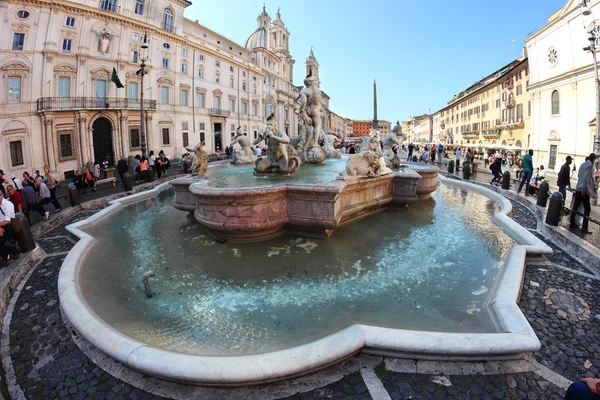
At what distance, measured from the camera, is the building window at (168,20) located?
28.9 m

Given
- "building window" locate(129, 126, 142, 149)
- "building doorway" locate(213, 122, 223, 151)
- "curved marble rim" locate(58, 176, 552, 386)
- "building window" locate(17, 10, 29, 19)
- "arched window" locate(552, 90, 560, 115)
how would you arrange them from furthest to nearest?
1. "building doorway" locate(213, 122, 223, 151)
2. "building window" locate(129, 126, 142, 149)
3. "arched window" locate(552, 90, 560, 115)
4. "building window" locate(17, 10, 29, 19)
5. "curved marble rim" locate(58, 176, 552, 386)

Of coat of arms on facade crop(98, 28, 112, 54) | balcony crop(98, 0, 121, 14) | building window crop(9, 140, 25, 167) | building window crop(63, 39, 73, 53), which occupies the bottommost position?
building window crop(9, 140, 25, 167)

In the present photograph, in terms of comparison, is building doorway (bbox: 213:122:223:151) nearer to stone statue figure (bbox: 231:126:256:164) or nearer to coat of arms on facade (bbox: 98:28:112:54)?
coat of arms on facade (bbox: 98:28:112:54)

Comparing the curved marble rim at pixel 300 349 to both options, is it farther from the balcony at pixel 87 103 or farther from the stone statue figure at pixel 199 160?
the balcony at pixel 87 103

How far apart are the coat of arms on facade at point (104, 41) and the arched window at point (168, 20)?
249 inches

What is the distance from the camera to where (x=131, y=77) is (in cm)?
2592

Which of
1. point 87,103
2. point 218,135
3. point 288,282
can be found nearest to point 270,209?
point 288,282

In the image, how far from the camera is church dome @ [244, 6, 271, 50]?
54438mm

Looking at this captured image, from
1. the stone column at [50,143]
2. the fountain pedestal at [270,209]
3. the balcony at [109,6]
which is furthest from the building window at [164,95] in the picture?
the fountain pedestal at [270,209]

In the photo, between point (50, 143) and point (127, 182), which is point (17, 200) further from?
point (50, 143)

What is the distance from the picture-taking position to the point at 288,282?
4.02 m

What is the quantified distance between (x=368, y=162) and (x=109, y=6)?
27.8 meters

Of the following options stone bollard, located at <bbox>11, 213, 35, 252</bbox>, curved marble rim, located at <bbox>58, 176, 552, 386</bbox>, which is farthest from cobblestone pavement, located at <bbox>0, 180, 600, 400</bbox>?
stone bollard, located at <bbox>11, 213, 35, 252</bbox>

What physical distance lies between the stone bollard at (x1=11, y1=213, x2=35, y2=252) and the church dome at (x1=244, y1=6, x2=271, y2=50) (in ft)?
183
